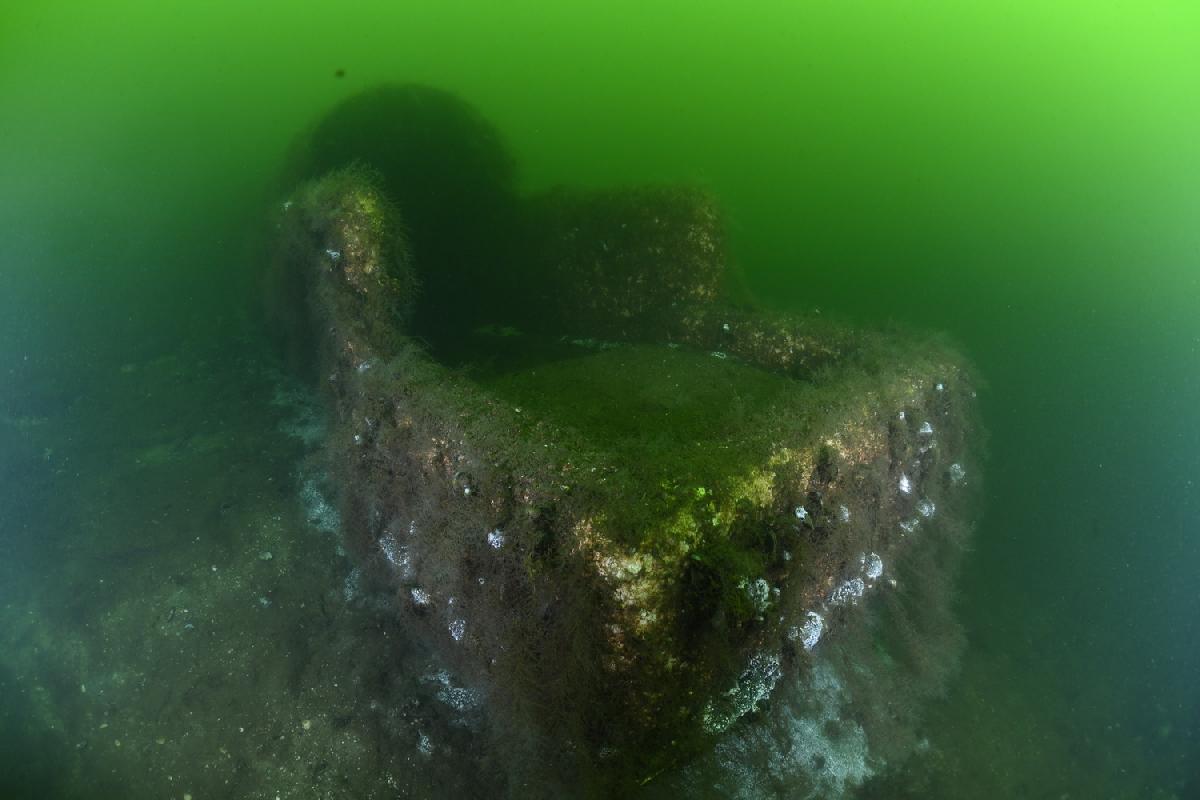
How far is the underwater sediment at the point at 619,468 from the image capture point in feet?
9.26

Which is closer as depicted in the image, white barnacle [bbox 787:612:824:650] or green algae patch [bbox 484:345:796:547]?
green algae patch [bbox 484:345:796:547]

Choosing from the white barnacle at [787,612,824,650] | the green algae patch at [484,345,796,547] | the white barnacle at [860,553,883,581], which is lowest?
the white barnacle at [787,612,824,650]

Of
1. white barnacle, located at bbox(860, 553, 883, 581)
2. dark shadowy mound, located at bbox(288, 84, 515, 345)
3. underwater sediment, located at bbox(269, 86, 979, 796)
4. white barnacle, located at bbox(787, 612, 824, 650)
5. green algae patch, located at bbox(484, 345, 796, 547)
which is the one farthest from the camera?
dark shadowy mound, located at bbox(288, 84, 515, 345)

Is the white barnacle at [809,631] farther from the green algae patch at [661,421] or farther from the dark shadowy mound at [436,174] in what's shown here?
the dark shadowy mound at [436,174]

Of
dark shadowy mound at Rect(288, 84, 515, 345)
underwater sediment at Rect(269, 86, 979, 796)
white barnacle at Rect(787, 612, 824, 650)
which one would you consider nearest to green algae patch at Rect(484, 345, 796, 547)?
underwater sediment at Rect(269, 86, 979, 796)

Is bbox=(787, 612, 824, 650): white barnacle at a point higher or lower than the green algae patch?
lower

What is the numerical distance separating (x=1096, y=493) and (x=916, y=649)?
2.36m

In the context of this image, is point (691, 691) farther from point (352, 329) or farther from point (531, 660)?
point (352, 329)

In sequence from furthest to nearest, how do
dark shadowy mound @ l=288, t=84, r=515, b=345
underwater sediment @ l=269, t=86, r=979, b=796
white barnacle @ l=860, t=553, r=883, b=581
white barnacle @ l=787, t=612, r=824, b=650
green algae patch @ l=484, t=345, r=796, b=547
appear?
1. dark shadowy mound @ l=288, t=84, r=515, b=345
2. white barnacle @ l=860, t=553, r=883, b=581
3. white barnacle @ l=787, t=612, r=824, b=650
4. underwater sediment @ l=269, t=86, r=979, b=796
5. green algae patch @ l=484, t=345, r=796, b=547

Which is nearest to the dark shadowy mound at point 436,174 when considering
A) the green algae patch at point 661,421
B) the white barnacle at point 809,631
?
the green algae patch at point 661,421

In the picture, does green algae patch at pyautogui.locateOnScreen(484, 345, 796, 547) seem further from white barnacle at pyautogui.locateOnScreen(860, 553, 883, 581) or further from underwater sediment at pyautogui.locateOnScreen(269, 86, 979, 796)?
white barnacle at pyautogui.locateOnScreen(860, 553, 883, 581)

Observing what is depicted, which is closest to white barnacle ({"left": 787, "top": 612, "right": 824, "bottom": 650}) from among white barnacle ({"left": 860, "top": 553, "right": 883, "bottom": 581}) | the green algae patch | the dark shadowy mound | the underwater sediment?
the underwater sediment

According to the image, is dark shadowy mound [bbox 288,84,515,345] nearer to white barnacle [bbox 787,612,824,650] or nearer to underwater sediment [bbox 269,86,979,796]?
underwater sediment [bbox 269,86,979,796]

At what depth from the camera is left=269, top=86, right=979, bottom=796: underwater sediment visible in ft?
9.26
